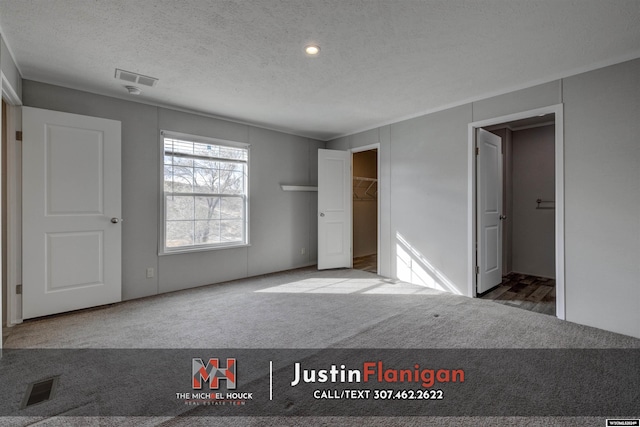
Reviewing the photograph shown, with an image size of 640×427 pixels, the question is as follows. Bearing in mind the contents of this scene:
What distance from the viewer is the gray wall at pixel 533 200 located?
15.4ft

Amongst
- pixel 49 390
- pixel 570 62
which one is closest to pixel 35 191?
pixel 49 390

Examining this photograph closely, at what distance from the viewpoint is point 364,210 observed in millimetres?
6910

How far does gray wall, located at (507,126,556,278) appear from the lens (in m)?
4.70

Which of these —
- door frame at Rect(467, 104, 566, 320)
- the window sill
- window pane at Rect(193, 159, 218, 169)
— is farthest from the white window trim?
door frame at Rect(467, 104, 566, 320)

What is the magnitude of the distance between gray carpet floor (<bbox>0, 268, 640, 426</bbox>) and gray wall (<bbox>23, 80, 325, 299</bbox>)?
0.46m

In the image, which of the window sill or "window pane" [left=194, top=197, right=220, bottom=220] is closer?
the window sill

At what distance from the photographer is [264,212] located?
195 inches

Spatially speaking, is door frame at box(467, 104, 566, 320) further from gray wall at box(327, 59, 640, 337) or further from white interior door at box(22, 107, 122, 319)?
white interior door at box(22, 107, 122, 319)

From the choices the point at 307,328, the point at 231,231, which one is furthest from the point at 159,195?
the point at 307,328

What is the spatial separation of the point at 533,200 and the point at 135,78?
583 centimetres

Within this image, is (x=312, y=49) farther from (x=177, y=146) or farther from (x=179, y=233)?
(x=179, y=233)

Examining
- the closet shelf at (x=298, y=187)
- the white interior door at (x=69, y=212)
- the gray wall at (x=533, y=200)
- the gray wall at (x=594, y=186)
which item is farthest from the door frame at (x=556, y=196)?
the white interior door at (x=69, y=212)

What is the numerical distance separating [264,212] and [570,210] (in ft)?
13.0

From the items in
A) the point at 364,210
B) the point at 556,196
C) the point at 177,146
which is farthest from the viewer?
the point at 364,210
